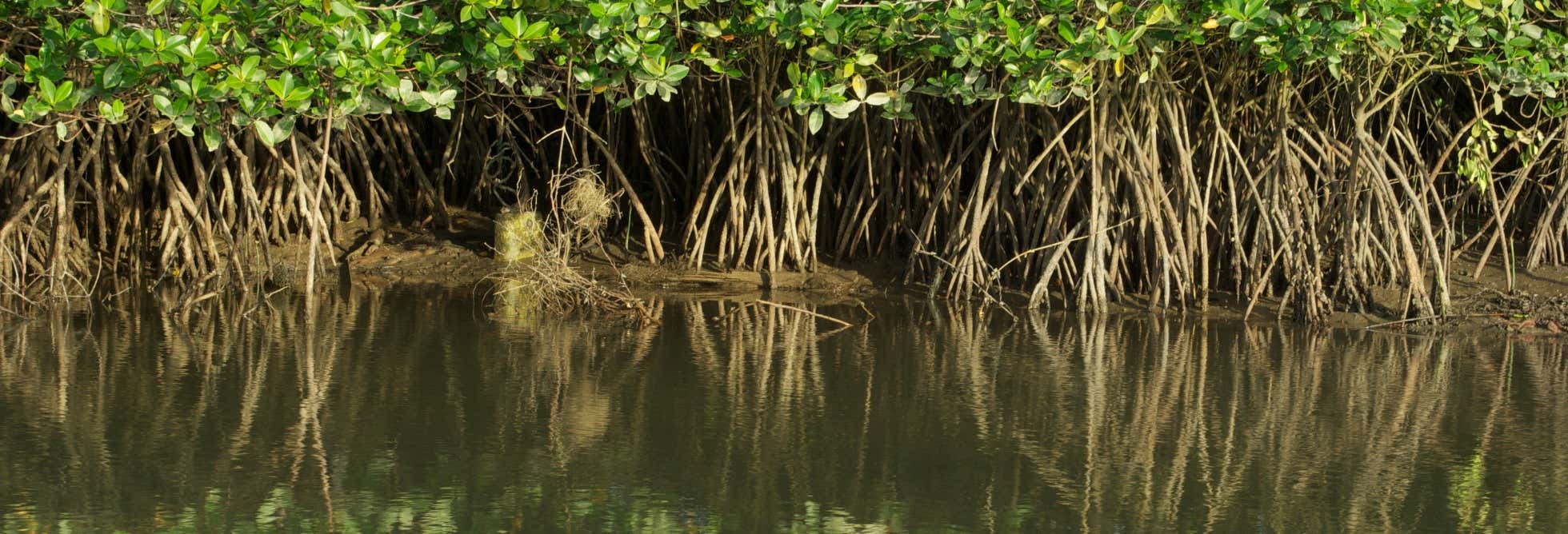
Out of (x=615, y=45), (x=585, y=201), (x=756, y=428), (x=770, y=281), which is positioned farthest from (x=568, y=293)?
(x=756, y=428)

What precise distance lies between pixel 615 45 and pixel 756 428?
9.62ft

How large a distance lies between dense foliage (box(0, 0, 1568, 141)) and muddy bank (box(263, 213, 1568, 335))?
1.11m

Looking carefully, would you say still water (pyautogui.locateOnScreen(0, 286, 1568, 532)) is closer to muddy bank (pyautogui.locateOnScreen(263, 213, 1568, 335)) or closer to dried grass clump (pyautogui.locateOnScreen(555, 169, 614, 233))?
muddy bank (pyautogui.locateOnScreen(263, 213, 1568, 335))

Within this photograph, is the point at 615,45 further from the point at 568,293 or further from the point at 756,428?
the point at 756,428

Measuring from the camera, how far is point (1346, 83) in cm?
924

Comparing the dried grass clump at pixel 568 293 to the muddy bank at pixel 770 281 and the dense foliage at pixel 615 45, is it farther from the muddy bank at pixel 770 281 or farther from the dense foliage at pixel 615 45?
the dense foliage at pixel 615 45

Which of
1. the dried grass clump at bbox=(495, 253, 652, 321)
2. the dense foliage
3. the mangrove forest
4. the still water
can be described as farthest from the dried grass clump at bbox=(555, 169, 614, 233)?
the still water

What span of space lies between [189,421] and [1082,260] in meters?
5.64

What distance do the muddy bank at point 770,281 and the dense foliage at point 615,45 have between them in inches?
43.5

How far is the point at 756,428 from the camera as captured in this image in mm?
5672

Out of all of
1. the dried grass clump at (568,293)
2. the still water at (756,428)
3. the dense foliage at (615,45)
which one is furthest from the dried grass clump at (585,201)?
the still water at (756,428)

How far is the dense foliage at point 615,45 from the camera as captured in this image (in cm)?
709

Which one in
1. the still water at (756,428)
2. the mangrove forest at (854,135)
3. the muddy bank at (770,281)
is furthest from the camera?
the muddy bank at (770,281)

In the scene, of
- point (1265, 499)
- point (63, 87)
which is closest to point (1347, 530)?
point (1265, 499)
